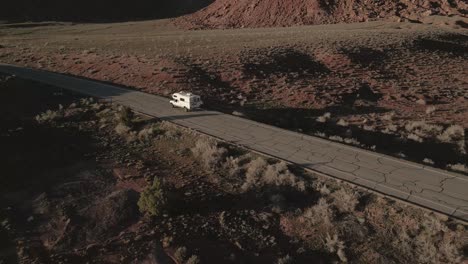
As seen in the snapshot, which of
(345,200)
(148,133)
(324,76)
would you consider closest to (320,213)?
(345,200)

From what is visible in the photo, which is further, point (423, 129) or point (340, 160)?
point (423, 129)

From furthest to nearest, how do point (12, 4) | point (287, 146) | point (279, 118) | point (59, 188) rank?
point (12, 4)
point (279, 118)
point (287, 146)
point (59, 188)

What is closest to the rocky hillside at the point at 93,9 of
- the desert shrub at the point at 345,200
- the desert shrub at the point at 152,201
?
the desert shrub at the point at 152,201

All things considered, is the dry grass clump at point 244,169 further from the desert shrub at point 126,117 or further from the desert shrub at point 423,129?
the desert shrub at point 423,129

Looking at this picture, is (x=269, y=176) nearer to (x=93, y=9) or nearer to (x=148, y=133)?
(x=148, y=133)

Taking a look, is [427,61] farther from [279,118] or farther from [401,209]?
[401,209]

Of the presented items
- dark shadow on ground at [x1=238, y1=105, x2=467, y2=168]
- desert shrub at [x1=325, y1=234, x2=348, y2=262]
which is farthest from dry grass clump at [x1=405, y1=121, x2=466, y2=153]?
desert shrub at [x1=325, y1=234, x2=348, y2=262]

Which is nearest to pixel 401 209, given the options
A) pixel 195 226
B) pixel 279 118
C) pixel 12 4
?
pixel 195 226
